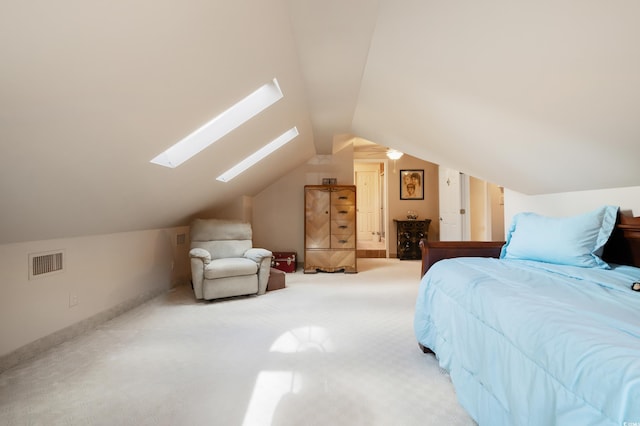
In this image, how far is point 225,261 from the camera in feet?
12.6

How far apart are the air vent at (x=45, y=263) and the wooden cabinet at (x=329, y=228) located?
11.4 ft

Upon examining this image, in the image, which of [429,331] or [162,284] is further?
[162,284]

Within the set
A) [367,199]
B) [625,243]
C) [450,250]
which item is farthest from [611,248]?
[367,199]

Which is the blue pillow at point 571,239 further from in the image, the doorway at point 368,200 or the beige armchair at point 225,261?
the doorway at point 368,200

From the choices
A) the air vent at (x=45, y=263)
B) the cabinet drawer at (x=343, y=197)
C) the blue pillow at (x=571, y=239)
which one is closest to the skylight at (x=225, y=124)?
the air vent at (x=45, y=263)

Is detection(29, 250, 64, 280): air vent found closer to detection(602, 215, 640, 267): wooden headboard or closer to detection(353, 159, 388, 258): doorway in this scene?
detection(602, 215, 640, 267): wooden headboard

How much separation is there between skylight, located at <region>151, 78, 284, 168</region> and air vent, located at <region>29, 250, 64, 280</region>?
111cm

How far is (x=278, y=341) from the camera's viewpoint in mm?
2514

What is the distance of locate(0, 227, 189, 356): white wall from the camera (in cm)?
214

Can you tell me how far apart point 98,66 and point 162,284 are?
3.32m

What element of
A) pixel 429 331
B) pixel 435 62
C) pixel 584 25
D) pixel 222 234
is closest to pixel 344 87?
pixel 435 62

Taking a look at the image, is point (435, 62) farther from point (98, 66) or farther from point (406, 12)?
point (98, 66)

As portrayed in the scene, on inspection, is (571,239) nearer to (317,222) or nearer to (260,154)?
(260,154)

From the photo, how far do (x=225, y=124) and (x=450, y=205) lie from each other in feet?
15.1
